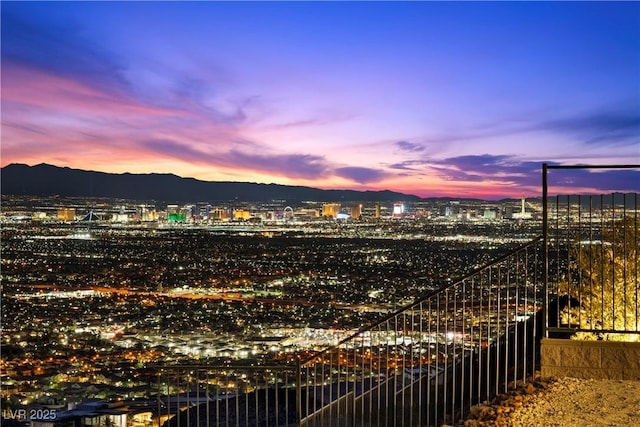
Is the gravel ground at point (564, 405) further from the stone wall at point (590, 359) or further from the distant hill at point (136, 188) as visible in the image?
the distant hill at point (136, 188)

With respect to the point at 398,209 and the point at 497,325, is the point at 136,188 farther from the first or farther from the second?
the point at 497,325

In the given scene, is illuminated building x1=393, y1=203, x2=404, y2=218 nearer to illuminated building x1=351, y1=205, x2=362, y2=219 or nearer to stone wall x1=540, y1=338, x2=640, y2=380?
illuminated building x1=351, y1=205, x2=362, y2=219

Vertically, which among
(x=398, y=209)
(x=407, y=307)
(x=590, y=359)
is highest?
(x=398, y=209)

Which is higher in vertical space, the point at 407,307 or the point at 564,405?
the point at 407,307

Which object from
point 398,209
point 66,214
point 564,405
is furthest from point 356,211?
point 564,405

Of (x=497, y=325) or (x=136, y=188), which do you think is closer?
(x=497, y=325)

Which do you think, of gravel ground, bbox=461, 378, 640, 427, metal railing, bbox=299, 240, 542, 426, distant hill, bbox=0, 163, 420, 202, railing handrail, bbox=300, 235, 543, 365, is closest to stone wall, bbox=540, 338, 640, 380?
gravel ground, bbox=461, 378, 640, 427
